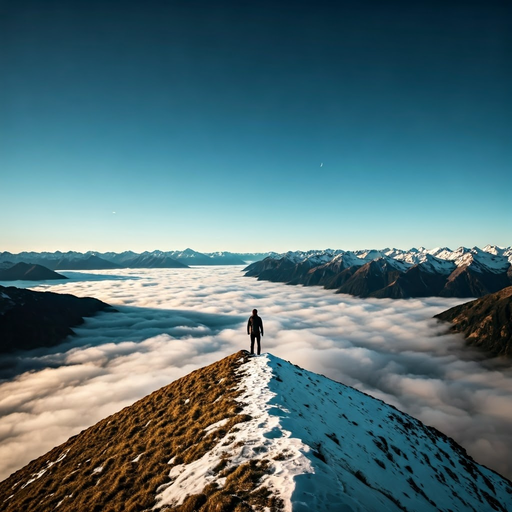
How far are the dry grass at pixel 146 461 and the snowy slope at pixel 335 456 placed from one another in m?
0.66

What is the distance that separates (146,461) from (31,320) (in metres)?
183

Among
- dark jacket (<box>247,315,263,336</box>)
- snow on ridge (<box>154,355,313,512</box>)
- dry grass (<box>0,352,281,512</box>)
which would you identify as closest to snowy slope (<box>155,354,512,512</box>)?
snow on ridge (<box>154,355,313,512</box>)

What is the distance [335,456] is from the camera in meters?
12.3

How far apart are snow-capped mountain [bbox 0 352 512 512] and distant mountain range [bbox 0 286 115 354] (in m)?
160

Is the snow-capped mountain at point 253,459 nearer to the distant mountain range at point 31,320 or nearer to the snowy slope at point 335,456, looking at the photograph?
the snowy slope at point 335,456

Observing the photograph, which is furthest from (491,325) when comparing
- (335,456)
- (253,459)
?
(253,459)

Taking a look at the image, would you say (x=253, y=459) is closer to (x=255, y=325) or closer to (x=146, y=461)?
(x=146, y=461)

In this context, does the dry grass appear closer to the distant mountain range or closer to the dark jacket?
the dark jacket

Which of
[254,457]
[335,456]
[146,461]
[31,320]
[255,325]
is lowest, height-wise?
[31,320]

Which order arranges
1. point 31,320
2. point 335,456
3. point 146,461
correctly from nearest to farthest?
point 335,456 < point 146,461 < point 31,320

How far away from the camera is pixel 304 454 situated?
10.2 meters

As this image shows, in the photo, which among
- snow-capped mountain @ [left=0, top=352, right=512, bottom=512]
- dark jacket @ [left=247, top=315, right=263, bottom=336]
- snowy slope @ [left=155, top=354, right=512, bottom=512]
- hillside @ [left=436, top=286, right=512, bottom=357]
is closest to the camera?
snow-capped mountain @ [left=0, top=352, right=512, bottom=512]

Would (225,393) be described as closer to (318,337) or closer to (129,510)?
(129,510)

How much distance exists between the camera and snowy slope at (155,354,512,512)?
9062 mm
